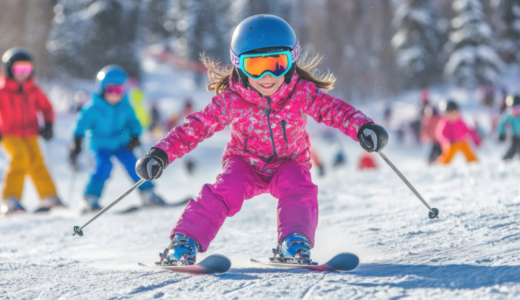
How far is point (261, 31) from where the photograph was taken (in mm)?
2500

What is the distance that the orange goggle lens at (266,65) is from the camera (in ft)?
8.20

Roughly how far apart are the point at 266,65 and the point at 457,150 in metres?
6.54

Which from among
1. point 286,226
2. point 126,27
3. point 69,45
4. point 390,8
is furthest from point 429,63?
point 286,226

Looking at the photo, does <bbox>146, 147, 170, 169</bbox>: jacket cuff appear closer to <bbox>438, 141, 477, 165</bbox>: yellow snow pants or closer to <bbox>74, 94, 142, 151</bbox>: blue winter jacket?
<bbox>74, 94, 142, 151</bbox>: blue winter jacket

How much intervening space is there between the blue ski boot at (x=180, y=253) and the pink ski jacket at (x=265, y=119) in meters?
0.49

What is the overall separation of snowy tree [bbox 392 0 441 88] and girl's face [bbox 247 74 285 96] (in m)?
30.2

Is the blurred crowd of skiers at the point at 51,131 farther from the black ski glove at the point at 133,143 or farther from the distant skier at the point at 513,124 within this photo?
the distant skier at the point at 513,124

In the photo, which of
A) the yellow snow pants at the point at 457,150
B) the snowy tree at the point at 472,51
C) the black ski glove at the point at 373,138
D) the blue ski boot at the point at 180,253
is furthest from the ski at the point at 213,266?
the snowy tree at the point at 472,51

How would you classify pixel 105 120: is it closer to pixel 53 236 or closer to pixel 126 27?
pixel 53 236

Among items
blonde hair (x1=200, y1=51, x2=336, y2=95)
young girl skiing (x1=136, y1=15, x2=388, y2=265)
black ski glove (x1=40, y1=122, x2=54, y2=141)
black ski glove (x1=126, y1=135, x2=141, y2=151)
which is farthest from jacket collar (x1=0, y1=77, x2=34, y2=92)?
young girl skiing (x1=136, y1=15, x2=388, y2=265)

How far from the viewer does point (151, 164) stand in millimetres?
2332

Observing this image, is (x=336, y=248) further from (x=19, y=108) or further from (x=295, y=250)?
(x=19, y=108)

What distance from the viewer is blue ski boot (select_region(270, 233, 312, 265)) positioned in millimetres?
2164

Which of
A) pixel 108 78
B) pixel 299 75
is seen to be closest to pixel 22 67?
pixel 108 78
